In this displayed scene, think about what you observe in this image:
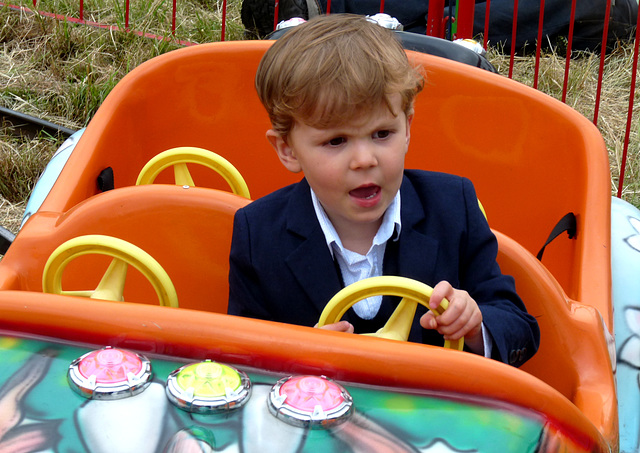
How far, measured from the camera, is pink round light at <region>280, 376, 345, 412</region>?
65 cm

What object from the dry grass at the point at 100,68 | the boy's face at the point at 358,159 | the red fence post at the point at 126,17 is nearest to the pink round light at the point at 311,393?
the boy's face at the point at 358,159

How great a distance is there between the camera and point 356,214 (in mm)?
870

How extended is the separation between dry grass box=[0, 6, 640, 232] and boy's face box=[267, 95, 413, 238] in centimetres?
136

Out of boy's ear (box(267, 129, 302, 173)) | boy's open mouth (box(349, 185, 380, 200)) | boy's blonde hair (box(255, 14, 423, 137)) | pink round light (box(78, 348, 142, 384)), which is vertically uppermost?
boy's blonde hair (box(255, 14, 423, 137))

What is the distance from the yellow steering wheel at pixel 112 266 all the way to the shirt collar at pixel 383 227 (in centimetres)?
19

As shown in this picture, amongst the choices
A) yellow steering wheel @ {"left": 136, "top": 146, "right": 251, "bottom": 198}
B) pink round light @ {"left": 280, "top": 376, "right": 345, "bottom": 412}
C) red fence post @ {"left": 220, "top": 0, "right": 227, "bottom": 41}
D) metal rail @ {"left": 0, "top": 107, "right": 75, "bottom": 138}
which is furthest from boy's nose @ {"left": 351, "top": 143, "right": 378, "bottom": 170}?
red fence post @ {"left": 220, "top": 0, "right": 227, "bottom": 41}

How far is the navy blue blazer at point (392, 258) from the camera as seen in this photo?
0.92m

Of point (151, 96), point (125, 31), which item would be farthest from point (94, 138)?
point (125, 31)

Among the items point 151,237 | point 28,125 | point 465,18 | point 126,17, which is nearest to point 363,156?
point 151,237

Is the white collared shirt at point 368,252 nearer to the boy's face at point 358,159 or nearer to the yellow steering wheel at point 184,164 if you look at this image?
the boy's face at point 358,159

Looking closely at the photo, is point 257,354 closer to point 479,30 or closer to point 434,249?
point 434,249

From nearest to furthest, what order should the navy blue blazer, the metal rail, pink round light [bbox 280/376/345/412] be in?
1. pink round light [bbox 280/376/345/412]
2. the navy blue blazer
3. the metal rail

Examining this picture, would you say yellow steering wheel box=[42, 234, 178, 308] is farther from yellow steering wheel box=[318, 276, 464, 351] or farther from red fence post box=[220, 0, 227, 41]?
red fence post box=[220, 0, 227, 41]

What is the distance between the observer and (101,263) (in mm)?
1120
